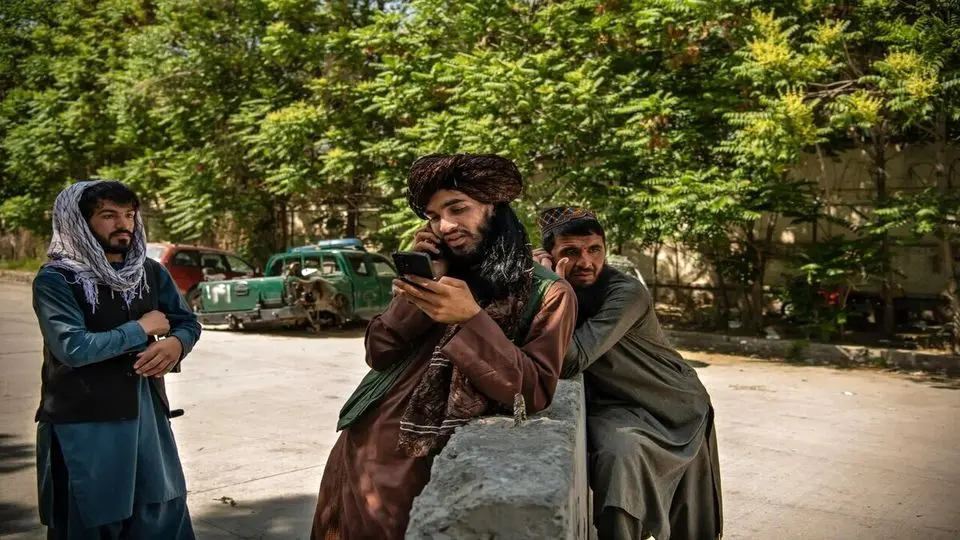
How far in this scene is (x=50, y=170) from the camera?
28.4 meters

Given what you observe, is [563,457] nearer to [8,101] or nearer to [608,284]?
[608,284]

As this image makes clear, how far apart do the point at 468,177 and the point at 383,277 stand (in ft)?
48.1

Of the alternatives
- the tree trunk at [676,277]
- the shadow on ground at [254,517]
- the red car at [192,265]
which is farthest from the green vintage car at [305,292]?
the shadow on ground at [254,517]

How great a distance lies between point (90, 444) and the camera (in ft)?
11.4

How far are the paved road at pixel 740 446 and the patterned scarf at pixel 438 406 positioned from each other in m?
2.84

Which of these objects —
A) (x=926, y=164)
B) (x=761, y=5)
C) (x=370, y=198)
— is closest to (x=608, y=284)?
(x=761, y=5)

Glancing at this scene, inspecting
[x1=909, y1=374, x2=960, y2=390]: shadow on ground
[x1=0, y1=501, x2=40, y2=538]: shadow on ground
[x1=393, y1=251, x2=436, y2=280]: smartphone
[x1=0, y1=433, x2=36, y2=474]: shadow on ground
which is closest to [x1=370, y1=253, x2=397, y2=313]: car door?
[x1=909, y1=374, x2=960, y2=390]: shadow on ground

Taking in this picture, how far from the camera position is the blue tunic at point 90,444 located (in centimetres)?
343

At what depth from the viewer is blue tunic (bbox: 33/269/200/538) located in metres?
3.43

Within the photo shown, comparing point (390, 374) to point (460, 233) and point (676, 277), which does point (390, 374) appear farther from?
point (676, 277)

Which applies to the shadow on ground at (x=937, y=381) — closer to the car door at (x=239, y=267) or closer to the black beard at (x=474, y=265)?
the black beard at (x=474, y=265)

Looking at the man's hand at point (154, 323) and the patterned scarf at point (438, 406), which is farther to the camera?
the man's hand at point (154, 323)

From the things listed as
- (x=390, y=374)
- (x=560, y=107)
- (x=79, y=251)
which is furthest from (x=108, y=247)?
(x=560, y=107)

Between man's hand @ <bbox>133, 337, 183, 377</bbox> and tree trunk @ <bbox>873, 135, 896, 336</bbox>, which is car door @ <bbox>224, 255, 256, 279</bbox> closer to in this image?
tree trunk @ <bbox>873, 135, 896, 336</bbox>
